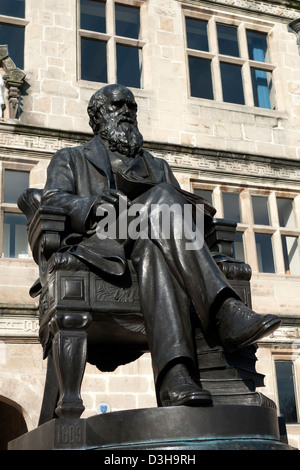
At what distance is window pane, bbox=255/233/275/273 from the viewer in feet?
29.5

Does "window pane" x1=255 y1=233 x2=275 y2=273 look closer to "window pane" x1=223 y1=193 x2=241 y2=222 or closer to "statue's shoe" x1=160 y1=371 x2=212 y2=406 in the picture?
"window pane" x1=223 y1=193 x2=241 y2=222

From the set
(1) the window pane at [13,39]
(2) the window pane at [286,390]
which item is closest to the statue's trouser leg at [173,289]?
(2) the window pane at [286,390]

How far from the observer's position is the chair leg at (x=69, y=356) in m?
2.77

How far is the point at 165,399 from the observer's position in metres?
2.69

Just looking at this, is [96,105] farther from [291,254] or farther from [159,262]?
[291,254]

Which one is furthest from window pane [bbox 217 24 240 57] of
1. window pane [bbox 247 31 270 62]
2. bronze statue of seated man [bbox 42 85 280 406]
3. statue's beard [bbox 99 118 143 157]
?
bronze statue of seated man [bbox 42 85 280 406]

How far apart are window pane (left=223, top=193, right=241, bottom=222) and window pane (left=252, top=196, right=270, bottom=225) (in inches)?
9.1

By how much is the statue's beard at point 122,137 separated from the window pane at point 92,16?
6.05 meters

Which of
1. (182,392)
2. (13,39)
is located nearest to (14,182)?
(13,39)

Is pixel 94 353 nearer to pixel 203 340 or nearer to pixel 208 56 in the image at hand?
pixel 203 340

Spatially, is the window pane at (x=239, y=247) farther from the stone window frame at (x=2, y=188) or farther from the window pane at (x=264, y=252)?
the stone window frame at (x=2, y=188)

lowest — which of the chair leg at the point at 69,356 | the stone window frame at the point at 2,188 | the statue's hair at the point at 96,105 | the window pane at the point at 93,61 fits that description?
the chair leg at the point at 69,356

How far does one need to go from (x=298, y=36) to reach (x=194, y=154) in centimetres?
281

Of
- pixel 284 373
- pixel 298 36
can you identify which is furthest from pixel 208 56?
pixel 284 373
